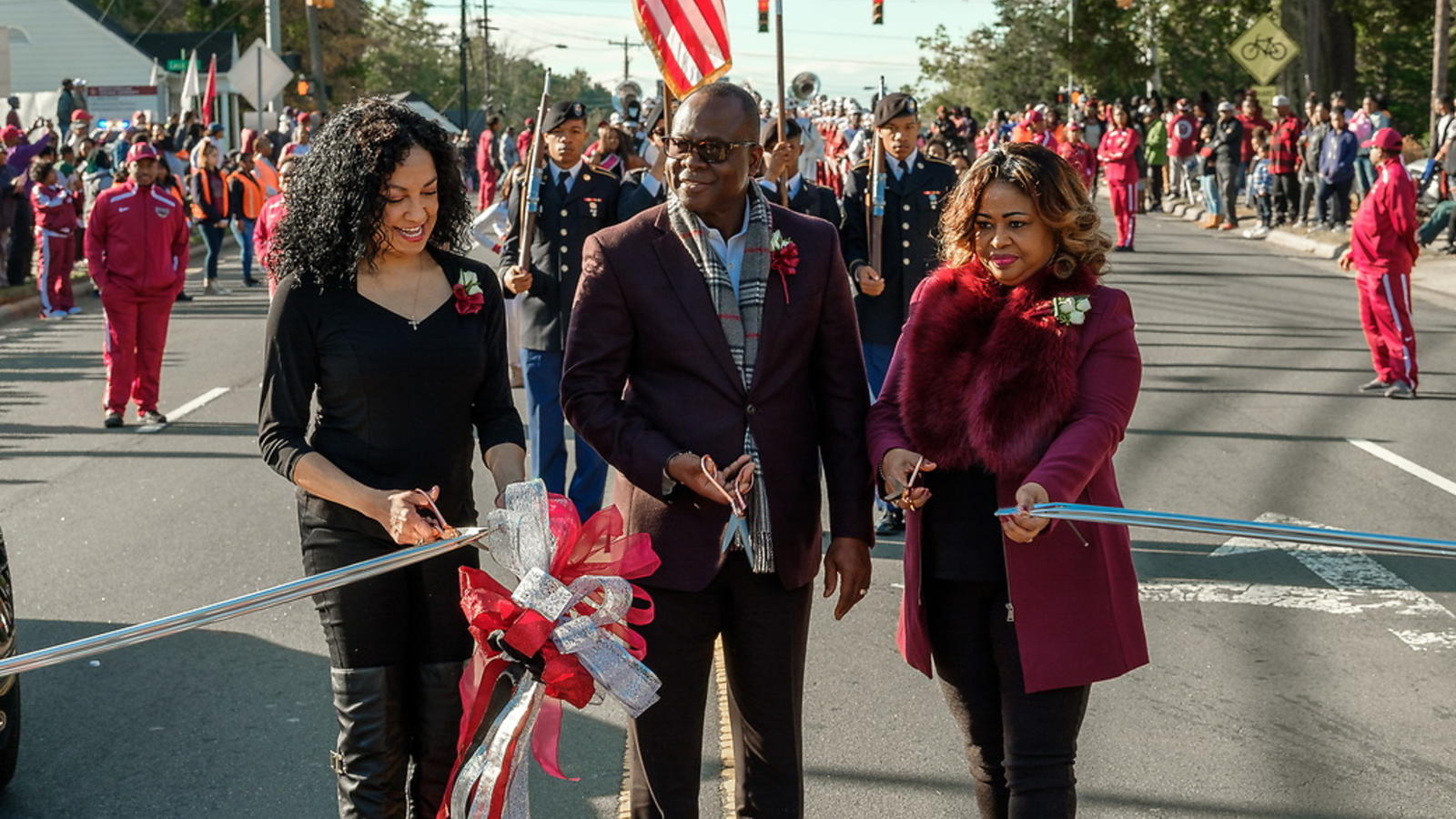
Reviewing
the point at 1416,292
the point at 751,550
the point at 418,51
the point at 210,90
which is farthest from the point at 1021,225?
the point at 418,51

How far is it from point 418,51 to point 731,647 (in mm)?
113138

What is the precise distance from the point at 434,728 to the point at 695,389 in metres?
1.08

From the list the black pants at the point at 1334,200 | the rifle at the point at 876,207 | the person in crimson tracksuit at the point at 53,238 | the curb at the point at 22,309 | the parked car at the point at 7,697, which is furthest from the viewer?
the black pants at the point at 1334,200

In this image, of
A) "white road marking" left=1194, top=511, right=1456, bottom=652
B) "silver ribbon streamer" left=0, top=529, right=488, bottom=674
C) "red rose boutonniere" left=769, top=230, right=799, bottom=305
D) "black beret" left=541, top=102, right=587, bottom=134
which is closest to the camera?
"silver ribbon streamer" left=0, top=529, right=488, bottom=674

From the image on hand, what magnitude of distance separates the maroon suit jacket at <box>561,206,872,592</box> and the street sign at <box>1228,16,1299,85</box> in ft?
90.1

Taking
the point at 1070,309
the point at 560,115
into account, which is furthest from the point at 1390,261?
the point at 1070,309

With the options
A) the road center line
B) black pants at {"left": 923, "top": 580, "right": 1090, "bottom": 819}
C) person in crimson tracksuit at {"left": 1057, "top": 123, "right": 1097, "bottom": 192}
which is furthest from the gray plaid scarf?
person in crimson tracksuit at {"left": 1057, "top": 123, "right": 1097, "bottom": 192}

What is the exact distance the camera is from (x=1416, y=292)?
20.0 m

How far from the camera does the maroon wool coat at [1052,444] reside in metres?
3.87

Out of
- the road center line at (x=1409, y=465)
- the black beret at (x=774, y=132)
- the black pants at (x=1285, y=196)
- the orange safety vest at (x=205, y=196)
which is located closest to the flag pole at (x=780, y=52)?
the black beret at (x=774, y=132)

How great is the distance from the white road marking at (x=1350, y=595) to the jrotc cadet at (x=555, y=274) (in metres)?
2.79

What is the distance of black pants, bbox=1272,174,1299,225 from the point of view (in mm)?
28203

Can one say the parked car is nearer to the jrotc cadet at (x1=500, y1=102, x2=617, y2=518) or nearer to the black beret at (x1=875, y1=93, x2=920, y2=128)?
the jrotc cadet at (x1=500, y1=102, x2=617, y2=518)

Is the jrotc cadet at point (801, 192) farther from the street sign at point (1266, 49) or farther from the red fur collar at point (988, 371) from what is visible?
the street sign at point (1266, 49)
